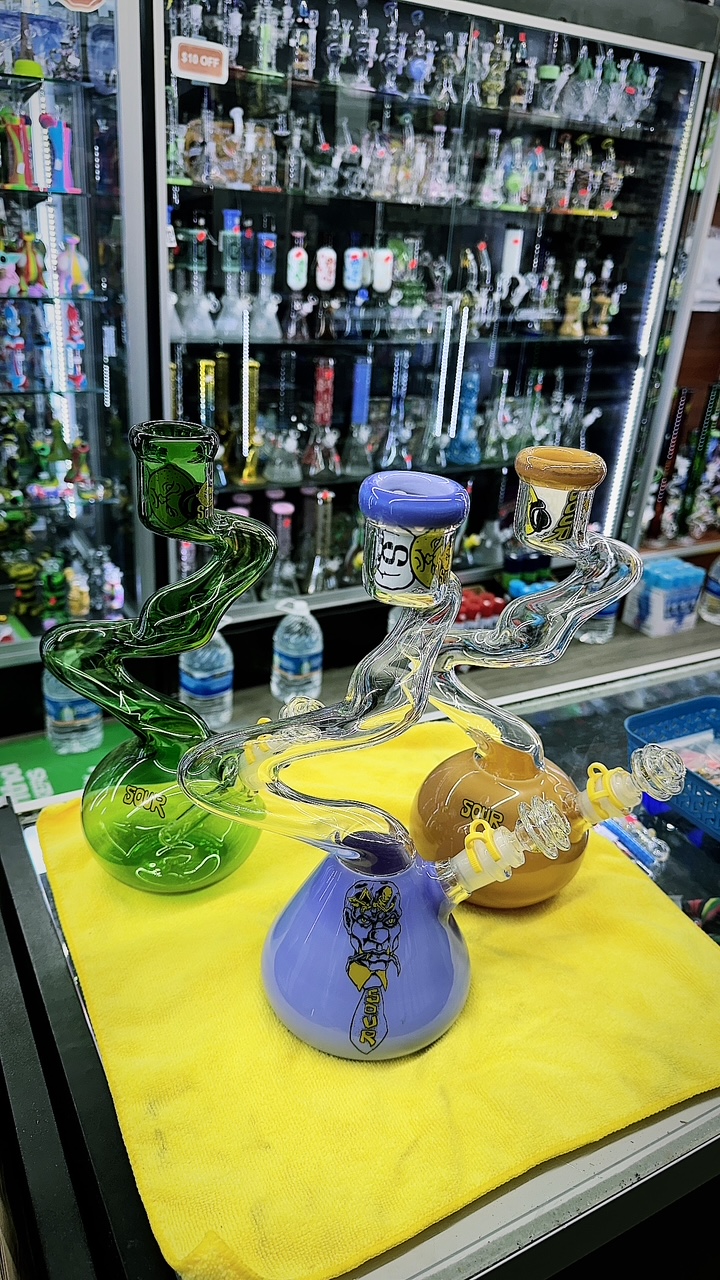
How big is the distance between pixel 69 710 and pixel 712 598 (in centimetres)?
244

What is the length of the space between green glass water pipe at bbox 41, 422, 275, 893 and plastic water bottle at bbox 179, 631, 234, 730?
58.1 inches

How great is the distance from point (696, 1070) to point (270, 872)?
1.75 ft

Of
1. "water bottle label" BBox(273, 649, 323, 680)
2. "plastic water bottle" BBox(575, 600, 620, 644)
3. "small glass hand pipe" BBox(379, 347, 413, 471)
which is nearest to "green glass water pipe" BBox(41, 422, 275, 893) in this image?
"water bottle label" BBox(273, 649, 323, 680)

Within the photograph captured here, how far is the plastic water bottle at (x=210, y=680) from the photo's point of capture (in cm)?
264

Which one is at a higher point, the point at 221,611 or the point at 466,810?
the point at 221,611

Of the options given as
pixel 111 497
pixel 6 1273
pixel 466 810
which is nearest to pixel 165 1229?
pixel 6 1273

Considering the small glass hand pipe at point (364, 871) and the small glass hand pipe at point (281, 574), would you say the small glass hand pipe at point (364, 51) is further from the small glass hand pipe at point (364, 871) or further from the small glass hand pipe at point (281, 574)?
the small glass hand pipe at point (364, 871)

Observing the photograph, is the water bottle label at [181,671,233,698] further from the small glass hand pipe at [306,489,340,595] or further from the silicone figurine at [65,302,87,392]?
the silicone figurine at [65,302,87,392]

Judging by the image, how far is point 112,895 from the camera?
112cm

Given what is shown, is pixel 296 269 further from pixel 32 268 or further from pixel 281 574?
pixel 281 574

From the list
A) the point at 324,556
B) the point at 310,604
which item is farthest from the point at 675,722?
the point at 324,556

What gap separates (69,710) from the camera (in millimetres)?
2498

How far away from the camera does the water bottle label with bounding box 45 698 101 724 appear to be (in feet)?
8.15

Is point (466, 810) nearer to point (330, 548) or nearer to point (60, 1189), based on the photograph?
point (60, 1189)
